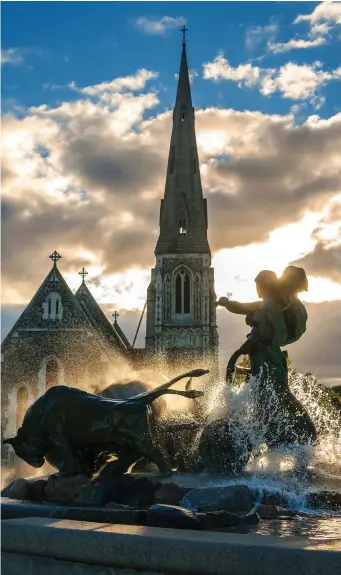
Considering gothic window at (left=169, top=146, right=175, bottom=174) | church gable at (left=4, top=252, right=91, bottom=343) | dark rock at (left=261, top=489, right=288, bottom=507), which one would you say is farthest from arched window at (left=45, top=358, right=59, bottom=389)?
dark rock at (left=261, top=489, right=288, bottom=507)

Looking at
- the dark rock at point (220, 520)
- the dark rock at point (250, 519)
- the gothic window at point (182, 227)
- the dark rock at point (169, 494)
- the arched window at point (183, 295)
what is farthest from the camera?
the gothic window at point (182, 227)

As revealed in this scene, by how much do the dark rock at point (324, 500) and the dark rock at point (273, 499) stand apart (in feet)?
0.71

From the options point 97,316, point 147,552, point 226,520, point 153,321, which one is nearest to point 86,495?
point 226,520

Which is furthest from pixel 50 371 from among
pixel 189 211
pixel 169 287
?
pixel 189 211

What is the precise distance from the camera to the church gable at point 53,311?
4162 cm

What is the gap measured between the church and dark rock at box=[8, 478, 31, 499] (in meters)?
24.7

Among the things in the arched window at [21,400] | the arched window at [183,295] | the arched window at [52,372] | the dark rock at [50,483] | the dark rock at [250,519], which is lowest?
the dark rock at [250,519]

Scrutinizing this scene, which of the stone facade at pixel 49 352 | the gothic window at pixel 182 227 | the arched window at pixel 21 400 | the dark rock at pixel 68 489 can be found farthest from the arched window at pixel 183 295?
the dark rock at pixel 68 489

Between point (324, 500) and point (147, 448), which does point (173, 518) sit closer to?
point (147, 448)

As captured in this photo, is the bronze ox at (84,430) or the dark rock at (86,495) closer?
the dark rock at (86,495)

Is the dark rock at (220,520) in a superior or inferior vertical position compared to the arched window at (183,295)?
inferior

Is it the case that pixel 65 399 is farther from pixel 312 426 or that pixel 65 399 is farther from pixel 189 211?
pixel 189 211

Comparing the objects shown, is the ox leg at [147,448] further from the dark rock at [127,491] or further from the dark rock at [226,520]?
the dark rock at [226,520]

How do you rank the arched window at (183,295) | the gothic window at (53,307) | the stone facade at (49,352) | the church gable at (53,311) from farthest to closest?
the arched window at (183,295)
the gothic window at (53,307)
the church gable at (53,311)
the stone facade at (49,352)
